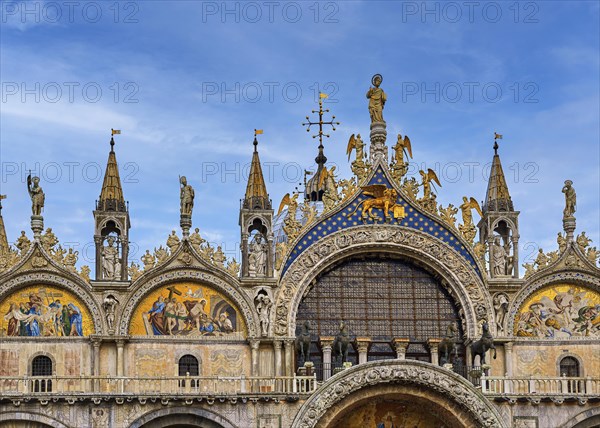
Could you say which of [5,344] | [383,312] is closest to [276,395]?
[383,312]

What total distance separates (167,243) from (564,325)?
12.9m

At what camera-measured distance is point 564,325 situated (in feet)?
137

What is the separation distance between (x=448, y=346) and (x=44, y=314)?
12527 mm

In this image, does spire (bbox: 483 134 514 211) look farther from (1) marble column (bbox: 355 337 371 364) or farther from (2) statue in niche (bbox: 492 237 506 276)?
(1) marble column (bbox: 355 337 371 364)

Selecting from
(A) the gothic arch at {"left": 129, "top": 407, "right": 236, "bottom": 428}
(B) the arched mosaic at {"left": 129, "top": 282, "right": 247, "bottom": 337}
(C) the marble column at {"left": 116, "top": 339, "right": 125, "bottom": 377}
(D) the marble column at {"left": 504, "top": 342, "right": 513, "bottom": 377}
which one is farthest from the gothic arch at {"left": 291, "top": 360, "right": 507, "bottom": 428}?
(C) the marble column at {"left": 116, "top": 339, "right": 125, "bottom": 377}

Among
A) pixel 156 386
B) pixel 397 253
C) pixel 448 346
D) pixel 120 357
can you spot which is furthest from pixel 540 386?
pixel 120 357

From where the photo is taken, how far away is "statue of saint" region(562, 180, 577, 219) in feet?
→ 140

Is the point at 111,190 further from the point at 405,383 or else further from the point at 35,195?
the point at 405,383

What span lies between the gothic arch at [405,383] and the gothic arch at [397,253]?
3080 mm

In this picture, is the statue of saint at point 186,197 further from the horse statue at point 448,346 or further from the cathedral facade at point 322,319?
the horse statue at point 448,346

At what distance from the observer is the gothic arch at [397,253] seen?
Answer: 41.4 m

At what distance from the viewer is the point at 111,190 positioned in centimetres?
4156

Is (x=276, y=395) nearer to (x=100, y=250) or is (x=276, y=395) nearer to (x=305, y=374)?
(x=305, y=374)

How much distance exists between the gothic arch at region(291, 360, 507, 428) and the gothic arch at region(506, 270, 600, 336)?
12.0 ft
